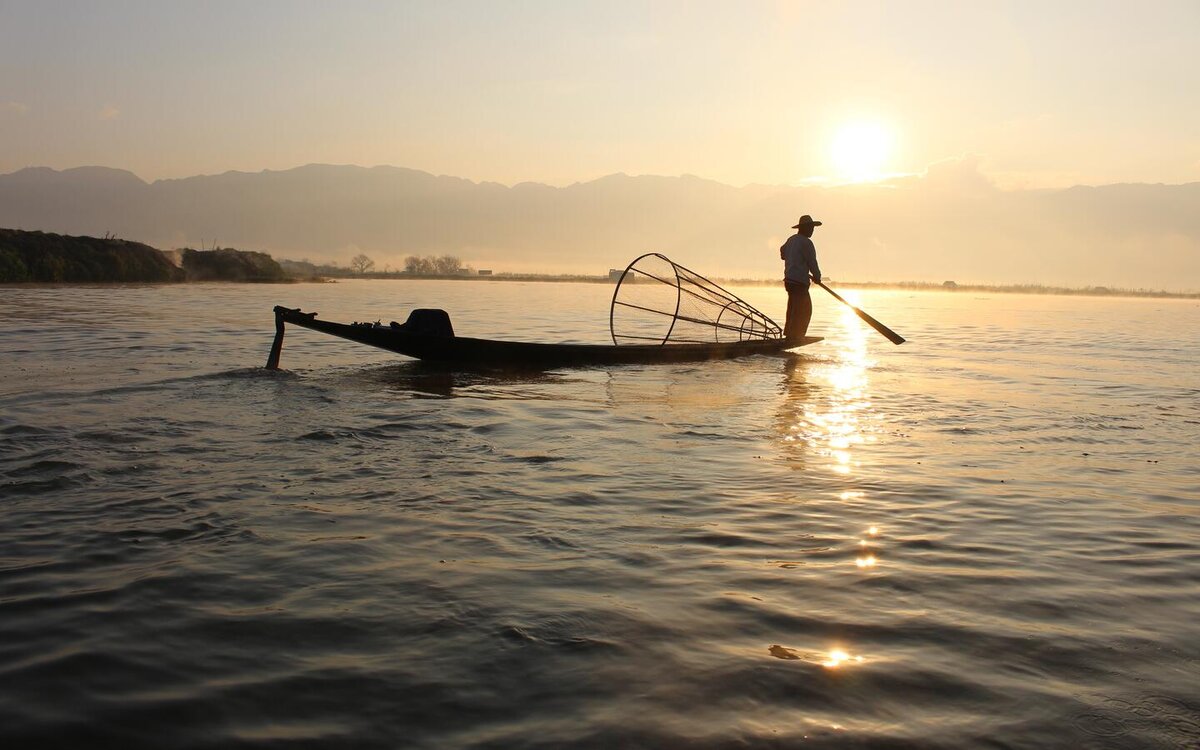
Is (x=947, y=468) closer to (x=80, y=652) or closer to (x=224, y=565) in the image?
(x=224, y=565)

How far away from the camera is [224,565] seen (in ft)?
15.2

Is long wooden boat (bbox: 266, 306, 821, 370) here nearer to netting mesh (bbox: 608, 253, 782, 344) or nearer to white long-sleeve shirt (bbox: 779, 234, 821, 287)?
netting mesh (bbox: 608, 253, 782, 344)

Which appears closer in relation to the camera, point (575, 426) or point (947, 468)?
point (947, 468)

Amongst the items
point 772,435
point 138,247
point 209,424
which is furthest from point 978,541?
point 138,247

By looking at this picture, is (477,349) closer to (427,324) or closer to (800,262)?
(427,324)

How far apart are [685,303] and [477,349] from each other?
5.68 meters

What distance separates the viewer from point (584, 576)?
15.0 feet

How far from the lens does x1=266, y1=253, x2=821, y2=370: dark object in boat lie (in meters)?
13.1

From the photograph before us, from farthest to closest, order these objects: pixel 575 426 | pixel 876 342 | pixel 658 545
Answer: pixel 876 342, pixel 575 426, pixel 658 545

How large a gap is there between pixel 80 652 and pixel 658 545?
3.00 meters

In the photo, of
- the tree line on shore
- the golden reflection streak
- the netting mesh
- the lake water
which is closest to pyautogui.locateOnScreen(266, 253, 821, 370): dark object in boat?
the netting mesh

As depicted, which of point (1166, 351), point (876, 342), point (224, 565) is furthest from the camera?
point (876, 342)

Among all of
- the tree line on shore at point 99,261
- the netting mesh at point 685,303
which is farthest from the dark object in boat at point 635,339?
the tree line on shore at point 99,261

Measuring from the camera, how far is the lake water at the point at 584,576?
3131 mm
